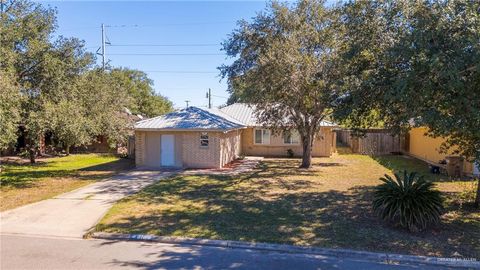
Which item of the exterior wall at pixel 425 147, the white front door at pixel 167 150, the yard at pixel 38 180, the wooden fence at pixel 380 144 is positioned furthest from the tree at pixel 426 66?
the wooden fence at pixel 380 144

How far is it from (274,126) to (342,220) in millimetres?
11116

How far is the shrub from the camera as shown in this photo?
841 cm

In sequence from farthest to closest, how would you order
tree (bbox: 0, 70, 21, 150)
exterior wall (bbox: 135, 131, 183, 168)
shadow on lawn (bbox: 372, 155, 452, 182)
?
exterior wall (bbox: 135, 131, 183, 168) → shadow on lawn (bbox: 372, 155, 452, 182) → tree (bbox: 0, 70, 21, 150)

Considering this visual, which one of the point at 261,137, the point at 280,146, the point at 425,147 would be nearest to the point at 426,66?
the point at 425,147

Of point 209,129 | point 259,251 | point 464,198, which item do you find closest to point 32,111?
point 209,129

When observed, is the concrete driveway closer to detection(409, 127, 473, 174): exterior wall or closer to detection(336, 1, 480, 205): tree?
detection(336, 1, 480, 205): tree

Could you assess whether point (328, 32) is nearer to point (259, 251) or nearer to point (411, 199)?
point (411, 199)

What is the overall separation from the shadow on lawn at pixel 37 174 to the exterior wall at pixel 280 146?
9988 millimetres

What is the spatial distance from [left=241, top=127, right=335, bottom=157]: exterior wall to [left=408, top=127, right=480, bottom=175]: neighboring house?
571cm

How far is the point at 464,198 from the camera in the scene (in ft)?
38.6

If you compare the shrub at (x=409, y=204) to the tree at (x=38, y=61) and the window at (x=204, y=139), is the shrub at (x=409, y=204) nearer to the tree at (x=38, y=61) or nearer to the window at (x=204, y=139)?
the window at (x=204, y=139)

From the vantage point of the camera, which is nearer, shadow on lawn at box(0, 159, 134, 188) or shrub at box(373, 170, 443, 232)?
shrub at box(373, 170, 443, 232)

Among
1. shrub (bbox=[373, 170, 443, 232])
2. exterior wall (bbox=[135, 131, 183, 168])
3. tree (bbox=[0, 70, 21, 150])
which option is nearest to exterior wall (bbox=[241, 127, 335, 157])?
exterior wall (bbox=[135, 131, 183, 168])

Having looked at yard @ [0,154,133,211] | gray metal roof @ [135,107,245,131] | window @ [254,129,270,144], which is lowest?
yard @ [0,154,133,211]
